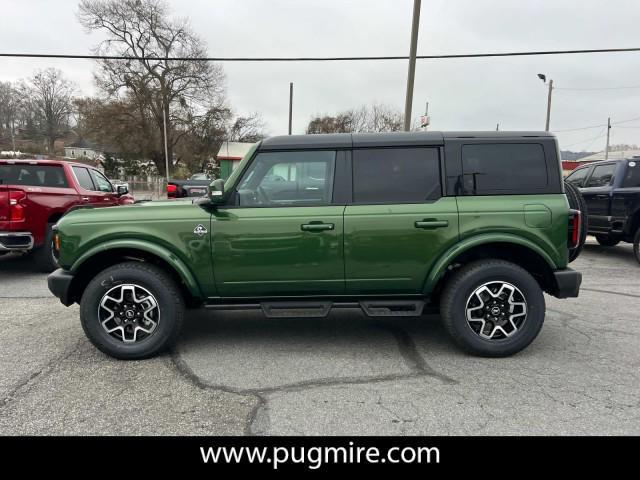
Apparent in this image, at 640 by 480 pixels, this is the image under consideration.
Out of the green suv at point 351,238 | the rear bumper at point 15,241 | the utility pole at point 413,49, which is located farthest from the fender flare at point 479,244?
→ the utility pole at point 413,49

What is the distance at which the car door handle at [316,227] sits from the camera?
332 centimetres

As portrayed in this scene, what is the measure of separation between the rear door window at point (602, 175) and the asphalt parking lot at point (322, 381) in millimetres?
4450

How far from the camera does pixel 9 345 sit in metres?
3.78

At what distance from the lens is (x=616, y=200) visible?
7.46 metres

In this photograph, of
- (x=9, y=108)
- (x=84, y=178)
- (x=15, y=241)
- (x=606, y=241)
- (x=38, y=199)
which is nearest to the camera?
(x=15, y=241)

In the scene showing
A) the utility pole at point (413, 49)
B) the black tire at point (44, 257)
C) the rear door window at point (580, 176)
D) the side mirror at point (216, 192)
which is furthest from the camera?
the utility pole at point (413, 49)

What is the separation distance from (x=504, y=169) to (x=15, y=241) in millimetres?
6685

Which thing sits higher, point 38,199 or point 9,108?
point 9,108

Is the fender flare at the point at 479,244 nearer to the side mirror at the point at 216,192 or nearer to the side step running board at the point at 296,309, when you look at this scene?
the side step running board at the point at 296,309

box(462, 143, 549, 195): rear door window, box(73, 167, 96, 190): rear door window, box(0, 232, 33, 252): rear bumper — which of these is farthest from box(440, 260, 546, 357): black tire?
box(73, 167, 96, 190): rear door window

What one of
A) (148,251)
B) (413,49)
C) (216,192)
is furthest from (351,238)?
(413,49)

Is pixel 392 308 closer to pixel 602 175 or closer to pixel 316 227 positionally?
pixel 316 227
